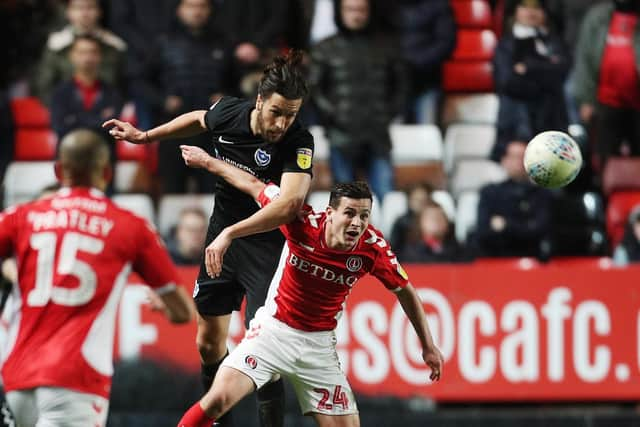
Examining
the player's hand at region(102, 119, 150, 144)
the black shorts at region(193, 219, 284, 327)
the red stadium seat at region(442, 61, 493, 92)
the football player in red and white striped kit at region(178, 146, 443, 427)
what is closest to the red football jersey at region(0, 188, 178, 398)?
the player's hand at region(102, 119, 150, 144)

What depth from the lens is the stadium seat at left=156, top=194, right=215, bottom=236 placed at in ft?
36.7

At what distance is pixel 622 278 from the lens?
9.95m

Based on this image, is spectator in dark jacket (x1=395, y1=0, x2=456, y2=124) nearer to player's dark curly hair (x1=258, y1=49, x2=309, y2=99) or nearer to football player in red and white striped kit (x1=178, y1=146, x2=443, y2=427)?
football player in red and white striped kit (x1=178, y1=146, x2=443, y2=427)

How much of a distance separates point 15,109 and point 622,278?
19.1 ft

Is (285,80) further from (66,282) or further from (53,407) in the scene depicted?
(53,407)

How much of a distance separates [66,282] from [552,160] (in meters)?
2.74

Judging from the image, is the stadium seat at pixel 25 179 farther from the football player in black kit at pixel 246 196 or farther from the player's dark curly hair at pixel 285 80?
the player's dark curly hair at pixel 285 80

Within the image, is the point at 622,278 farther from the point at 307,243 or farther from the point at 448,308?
the point at 307,243

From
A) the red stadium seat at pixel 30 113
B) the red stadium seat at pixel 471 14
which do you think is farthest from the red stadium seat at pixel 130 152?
the red stadium seat at pixel 471 14

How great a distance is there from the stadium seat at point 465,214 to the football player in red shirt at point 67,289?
18.6ft

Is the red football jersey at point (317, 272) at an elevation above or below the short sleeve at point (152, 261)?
below

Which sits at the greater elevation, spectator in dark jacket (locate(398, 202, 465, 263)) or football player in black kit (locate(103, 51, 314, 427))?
football player in black kit (locate(103, 51, 314, 427))

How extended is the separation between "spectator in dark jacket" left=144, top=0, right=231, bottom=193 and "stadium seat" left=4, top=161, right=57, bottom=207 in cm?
113

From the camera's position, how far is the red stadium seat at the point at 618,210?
11.8 m
